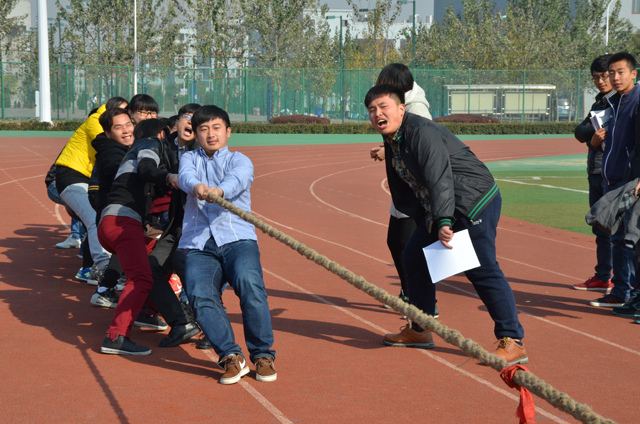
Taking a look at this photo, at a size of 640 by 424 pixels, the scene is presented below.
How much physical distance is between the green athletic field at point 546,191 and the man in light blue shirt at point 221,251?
23.1 ft

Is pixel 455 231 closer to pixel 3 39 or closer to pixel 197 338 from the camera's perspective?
pixel 197 338

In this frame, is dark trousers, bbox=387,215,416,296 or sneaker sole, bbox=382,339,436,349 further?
dark trousers, bbox=387,215,416,296

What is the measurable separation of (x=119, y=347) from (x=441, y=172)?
2.47 meters

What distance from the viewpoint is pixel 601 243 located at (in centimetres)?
672

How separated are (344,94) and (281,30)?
9996 mm

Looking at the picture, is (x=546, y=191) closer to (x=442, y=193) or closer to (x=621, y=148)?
(x=621, y=148)

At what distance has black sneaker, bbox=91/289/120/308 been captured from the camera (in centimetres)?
598

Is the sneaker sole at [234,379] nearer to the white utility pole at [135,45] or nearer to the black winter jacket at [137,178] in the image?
the black winter jacket at [137,178]

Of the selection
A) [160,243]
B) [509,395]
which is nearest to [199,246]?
[160,243]

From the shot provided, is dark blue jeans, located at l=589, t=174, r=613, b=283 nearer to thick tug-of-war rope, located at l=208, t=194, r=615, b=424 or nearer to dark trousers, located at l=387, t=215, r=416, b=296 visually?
dark trousers, located at l=387, t=215, r=416, b=296

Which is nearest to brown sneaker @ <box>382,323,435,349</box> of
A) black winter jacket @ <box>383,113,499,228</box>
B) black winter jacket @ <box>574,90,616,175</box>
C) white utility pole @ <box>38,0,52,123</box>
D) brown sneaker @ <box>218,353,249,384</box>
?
black winter jacket @ <box>383,113,499,228</box>

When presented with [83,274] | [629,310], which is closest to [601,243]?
[629,310]

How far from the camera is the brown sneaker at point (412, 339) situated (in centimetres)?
503

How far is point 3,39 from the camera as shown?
152 ft
